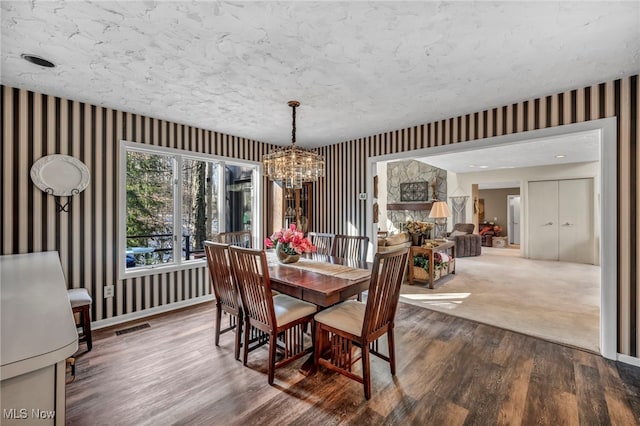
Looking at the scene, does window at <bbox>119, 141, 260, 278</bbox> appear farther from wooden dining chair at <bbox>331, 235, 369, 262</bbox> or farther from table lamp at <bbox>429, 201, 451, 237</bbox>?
table lamp at <bbox>429, 201, 451, 237</bbox>

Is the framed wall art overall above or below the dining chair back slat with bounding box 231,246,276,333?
above

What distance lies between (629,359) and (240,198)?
16.4 feet

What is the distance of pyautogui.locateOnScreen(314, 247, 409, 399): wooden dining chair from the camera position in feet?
6.32

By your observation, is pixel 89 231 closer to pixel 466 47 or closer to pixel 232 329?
pixel 232 329

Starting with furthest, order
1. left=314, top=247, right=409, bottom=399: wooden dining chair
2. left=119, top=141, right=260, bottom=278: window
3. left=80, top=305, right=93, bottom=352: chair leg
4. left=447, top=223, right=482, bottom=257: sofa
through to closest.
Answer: left=447, top=223, right=482, bottom=257: sofa
left=119, top=141, right=260, bottom=278: window
left=80, top=305, right=93, bottom=352: chair leg
left=314, top=247, right=409, bottom=399: wooden dining chair

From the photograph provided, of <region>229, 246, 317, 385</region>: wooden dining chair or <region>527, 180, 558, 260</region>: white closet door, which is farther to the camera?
<region>527, 180, 558, 260</region>: white closet door

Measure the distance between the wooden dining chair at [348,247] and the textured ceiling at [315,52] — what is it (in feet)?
Result: 5.19

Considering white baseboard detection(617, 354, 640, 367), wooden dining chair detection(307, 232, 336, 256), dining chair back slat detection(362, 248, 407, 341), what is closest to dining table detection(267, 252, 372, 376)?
dining chair back slat detection(362, 248, 407, 341)

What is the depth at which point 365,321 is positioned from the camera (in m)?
1.96

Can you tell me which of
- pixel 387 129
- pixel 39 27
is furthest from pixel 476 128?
pixel 39 27

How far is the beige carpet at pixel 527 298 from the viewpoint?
3.14 metres

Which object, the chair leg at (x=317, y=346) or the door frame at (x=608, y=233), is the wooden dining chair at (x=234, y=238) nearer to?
the chair leg at (x=317, y=346)

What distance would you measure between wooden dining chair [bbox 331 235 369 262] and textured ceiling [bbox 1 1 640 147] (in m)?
1.58

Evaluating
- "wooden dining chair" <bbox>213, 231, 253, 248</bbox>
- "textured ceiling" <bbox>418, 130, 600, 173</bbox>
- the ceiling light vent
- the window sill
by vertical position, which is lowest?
the window sill
